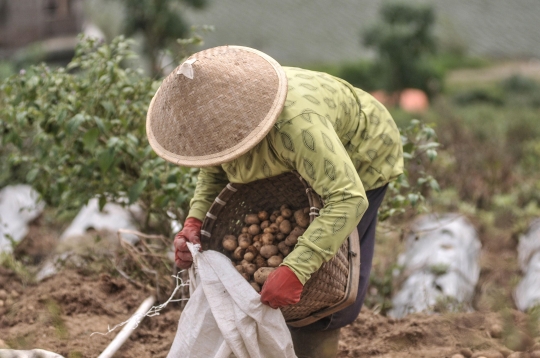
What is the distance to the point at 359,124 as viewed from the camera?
95.3 inches

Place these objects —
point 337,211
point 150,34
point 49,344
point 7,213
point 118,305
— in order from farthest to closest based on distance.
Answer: point 150,34
point 7,213
point 118,305
point 49,344
point 337,211

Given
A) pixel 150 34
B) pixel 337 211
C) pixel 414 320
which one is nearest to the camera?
pixel 337 211

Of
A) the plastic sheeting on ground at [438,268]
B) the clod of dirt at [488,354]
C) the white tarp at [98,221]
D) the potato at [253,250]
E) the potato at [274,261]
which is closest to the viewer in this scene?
the potato at [274,261]

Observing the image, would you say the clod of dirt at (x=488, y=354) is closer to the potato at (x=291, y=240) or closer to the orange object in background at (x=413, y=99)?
the potato at (x=291, y=240)

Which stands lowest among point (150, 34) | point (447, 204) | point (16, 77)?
point (150, 34)

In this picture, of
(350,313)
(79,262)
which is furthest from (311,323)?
(79,262)

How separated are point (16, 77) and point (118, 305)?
1.23 metres

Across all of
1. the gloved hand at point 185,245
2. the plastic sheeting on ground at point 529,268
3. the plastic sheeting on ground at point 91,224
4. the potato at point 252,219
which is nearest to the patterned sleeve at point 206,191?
the gloved hand at point 185,245

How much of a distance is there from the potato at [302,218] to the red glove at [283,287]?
29cm

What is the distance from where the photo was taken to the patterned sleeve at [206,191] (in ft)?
8.57

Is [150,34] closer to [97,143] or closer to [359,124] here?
[97,143]

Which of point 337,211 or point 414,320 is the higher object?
point 337,211

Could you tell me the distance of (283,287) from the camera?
2.05 metres

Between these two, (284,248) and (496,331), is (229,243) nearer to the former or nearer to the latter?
(284,248)
